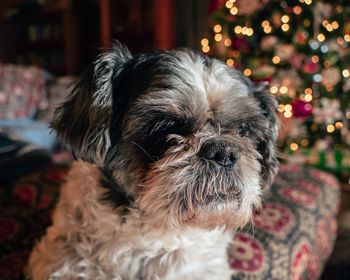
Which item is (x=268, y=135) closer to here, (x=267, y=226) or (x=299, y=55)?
(x=267, y=226)

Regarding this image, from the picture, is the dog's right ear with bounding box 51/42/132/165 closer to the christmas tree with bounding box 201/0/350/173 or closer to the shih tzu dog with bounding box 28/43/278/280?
the shih tzu dog with bounding box 28/43/278/280

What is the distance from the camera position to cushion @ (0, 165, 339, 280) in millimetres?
1258

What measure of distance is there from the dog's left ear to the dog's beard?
19cm

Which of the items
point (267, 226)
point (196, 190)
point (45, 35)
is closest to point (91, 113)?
point (196, 190)

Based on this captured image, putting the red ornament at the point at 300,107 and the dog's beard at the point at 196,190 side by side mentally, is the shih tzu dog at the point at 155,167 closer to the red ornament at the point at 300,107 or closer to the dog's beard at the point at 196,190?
the dog's beard at the point at 196,190

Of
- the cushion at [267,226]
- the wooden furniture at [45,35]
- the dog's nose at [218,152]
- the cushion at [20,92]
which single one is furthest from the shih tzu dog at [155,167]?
the wooden furniture at [45,35]

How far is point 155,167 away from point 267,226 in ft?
2.11

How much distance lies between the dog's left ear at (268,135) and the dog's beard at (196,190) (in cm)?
19

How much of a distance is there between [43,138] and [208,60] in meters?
2.22

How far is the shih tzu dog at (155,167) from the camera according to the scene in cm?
92

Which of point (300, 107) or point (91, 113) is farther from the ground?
point (91, 113)

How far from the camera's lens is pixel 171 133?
946mm

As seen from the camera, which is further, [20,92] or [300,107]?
[20,92]

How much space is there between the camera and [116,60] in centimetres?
104
